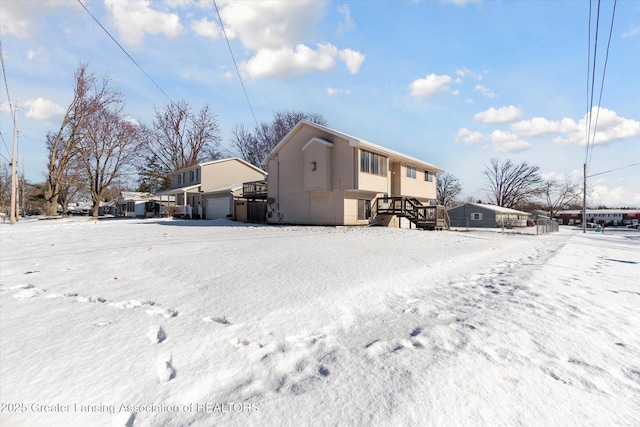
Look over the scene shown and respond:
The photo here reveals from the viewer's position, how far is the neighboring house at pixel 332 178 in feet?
57.1

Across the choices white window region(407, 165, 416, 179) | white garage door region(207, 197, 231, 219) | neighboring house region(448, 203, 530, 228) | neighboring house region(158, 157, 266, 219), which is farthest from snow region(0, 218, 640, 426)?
neighboring house region(448, 203, 530, 228)

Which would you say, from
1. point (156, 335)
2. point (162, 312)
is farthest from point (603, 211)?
point (156, 335)

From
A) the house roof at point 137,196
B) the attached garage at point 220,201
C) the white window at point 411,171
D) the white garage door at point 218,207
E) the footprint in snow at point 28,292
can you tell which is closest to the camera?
the footprint in snow at point 28,292

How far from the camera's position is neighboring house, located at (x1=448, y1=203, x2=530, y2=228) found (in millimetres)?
39406

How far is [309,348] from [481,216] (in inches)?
1703

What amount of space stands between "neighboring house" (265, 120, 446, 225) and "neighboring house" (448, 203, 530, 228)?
22.6m

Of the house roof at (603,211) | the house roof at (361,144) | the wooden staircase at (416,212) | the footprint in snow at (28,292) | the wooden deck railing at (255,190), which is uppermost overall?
the house roof at (361,144)

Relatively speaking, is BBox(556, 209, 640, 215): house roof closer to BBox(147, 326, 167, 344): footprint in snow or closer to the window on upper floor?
the window on upper floor

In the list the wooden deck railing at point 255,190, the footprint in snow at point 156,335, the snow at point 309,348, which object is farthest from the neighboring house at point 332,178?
the footprint in snow at point 156,335

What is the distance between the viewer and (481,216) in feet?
133

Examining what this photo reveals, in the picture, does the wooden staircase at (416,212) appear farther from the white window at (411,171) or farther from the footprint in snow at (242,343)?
the footprint in snow at (242,343)

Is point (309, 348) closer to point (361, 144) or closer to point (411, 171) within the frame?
point (361, 144)

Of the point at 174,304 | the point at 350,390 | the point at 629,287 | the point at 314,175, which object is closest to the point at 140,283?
the point at 174,304

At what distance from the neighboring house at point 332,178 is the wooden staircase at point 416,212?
0.13 meters
